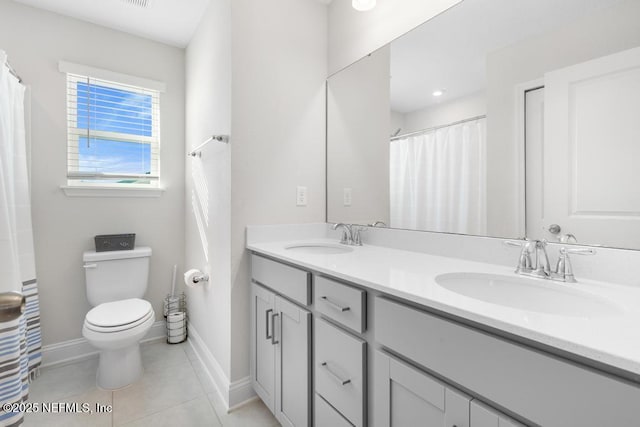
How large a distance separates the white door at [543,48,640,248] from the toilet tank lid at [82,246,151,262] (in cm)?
248

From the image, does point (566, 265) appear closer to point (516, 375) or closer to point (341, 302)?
point (516, 375)

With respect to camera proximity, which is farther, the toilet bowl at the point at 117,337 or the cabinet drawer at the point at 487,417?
the toilet bowl at the point at 117,337

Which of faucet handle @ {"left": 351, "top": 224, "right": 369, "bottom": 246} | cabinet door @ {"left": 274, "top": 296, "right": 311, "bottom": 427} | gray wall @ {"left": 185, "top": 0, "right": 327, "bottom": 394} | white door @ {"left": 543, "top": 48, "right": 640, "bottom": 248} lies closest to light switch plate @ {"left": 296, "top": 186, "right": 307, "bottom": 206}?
gray wall @ {"left": 185, "top": 0, "right": 327, "bottom": 394}

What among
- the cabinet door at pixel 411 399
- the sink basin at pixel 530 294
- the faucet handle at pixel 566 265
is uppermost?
the faucet handle at pixel 566 265

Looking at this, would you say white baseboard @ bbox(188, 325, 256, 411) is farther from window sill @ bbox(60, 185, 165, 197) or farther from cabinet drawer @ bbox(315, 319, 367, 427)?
window sill @ bbox(60, 185, 165, 197)

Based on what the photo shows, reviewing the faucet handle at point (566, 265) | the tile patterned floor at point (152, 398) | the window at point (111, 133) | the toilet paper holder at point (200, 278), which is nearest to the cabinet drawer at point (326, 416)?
the tile patterned floor at point (152, 398)

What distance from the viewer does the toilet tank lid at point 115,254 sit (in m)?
2.09

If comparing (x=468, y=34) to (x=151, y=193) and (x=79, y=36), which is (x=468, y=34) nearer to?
(x=151, y=193)

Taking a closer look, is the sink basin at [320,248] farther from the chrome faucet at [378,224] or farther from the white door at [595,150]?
the white door at [595,150]

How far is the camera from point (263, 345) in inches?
62.4

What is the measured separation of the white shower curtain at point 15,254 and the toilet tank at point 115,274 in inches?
11.4

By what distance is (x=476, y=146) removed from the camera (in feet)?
4.17

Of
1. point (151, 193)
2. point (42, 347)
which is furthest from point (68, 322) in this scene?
point (151, 193)

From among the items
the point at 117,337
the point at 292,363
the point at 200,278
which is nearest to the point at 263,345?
the point at 292,363
